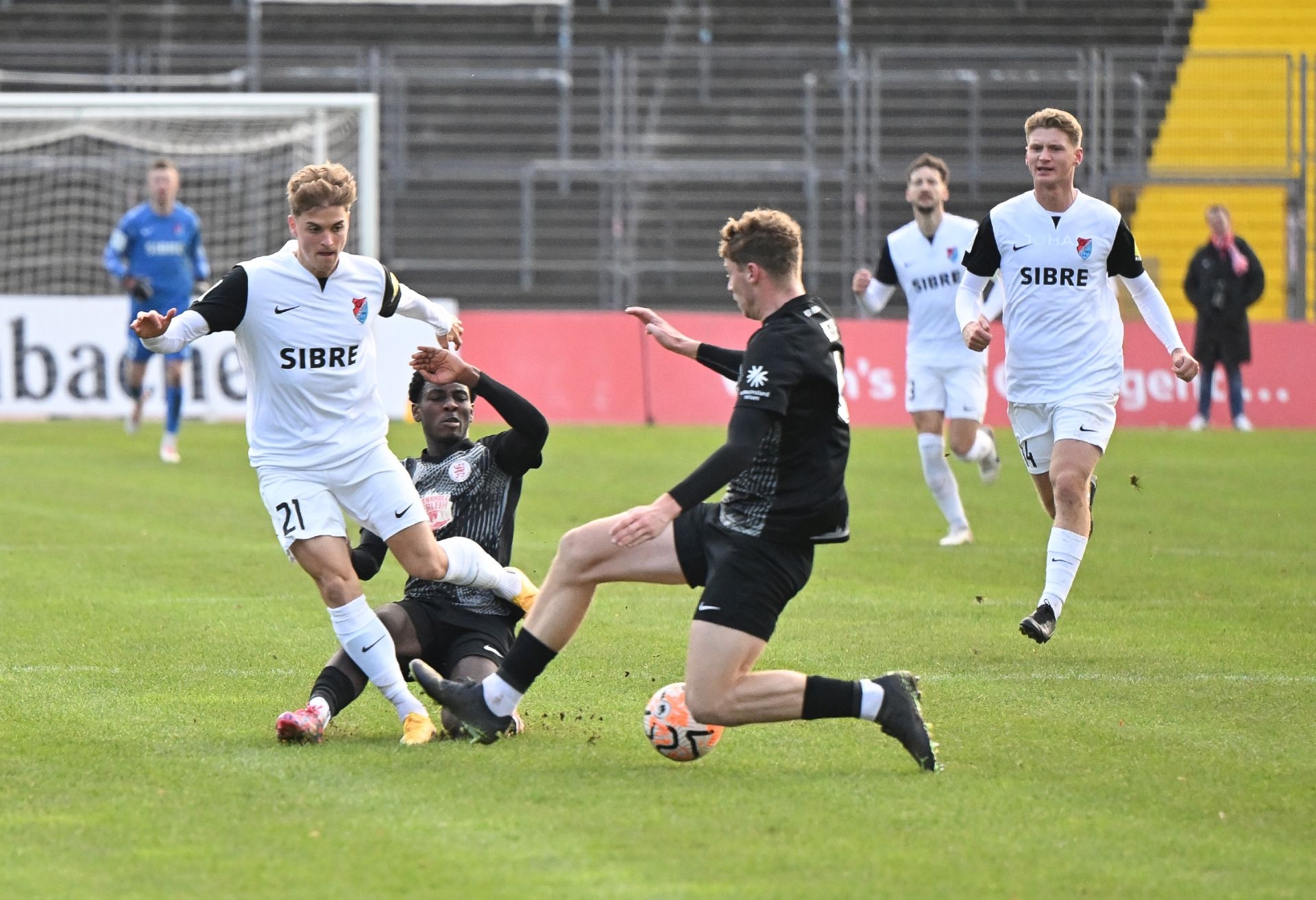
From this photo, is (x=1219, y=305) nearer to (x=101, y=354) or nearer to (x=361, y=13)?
(x=101, y=354)

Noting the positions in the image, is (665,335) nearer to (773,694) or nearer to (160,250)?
(773,694)

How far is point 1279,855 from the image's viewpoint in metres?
4.79

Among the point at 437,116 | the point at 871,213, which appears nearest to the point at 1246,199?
the point at 871,213

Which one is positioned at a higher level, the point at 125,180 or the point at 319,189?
the point at 125,180

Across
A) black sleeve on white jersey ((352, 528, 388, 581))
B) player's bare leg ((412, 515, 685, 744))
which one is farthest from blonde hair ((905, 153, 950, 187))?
player's bare leg ((412, 515, 685, 744))

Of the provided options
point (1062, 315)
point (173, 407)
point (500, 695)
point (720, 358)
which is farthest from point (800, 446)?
point (173, 407)

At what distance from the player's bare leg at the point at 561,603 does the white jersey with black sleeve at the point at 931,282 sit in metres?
6.52

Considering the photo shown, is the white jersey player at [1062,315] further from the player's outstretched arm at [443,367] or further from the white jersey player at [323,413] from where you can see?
the white jersey player at [323,413]

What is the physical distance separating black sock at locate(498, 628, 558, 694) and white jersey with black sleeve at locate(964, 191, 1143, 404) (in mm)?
3489

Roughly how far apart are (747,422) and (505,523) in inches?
66.5

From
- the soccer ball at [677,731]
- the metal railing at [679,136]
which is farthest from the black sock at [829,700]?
the metal railing at [679,136]

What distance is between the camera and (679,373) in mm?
21984

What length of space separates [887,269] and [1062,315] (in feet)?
13.2

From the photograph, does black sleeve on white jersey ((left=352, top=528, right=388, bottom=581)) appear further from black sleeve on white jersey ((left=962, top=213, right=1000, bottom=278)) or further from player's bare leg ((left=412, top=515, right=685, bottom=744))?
black sleeve on white jersey ((left=962, top=213, right=1000, bottom=278))
